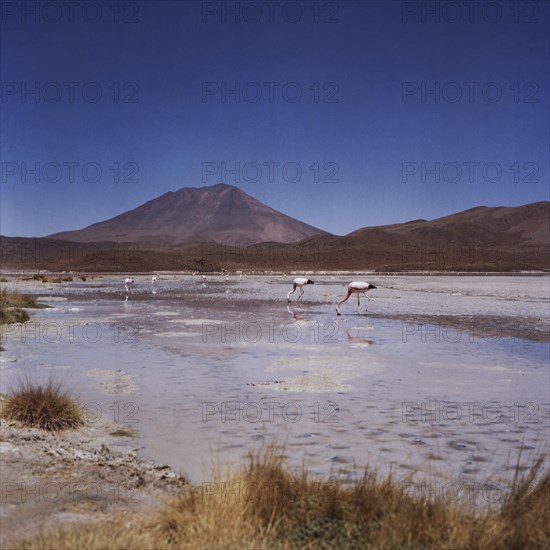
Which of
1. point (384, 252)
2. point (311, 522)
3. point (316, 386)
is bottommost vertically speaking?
point (316, 386)

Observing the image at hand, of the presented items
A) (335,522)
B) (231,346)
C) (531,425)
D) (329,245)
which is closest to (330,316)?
(231,346)

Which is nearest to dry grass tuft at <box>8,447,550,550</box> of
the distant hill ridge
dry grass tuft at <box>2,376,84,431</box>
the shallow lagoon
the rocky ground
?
the shallow lagoon

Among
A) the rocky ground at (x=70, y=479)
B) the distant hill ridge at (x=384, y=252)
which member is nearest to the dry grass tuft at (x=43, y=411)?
the rocky ground at (x=70, y=479)

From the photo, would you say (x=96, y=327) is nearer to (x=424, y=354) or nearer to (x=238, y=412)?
(x=424, y=354)

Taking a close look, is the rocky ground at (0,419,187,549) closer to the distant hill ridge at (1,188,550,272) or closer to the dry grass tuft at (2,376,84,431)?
the dry grass tuft at (2,376,84,431)

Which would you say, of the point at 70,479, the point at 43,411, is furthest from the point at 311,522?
the point at 43,411

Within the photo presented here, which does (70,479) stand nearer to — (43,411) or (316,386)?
(43,411)

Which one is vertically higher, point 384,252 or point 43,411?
point 384,252
